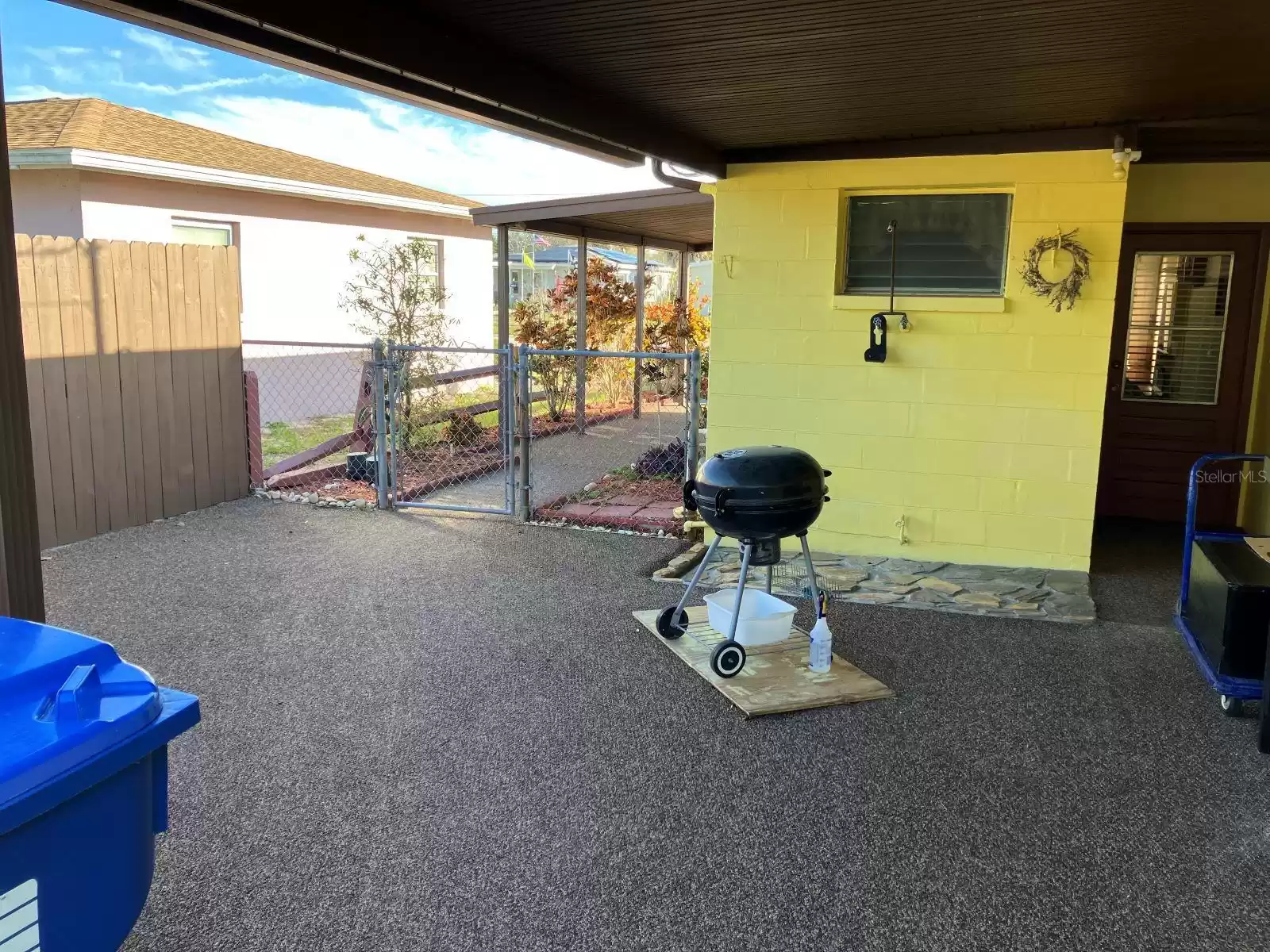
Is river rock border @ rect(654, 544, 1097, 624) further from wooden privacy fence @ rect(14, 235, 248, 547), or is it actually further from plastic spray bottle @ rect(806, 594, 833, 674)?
wooden privacy fence @ rect(14, 235, 248, 547)

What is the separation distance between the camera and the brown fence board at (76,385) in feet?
19.6

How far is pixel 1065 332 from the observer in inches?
216

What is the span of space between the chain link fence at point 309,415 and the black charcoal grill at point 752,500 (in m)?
3.89

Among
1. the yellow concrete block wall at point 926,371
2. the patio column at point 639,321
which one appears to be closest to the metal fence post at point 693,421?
the yellow concrete block wall at point 926,371

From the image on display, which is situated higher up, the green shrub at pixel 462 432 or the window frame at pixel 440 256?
the window frame at pixel 440 256

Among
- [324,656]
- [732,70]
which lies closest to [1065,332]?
[732,70]

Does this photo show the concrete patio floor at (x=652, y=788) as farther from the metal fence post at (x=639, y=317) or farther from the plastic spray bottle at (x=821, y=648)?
the metal fence post at (x=639, y=317)

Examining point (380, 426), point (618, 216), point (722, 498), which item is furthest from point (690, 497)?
point (618, 216)

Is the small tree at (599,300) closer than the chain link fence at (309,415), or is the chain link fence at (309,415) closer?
the chain link fence at (309,415)

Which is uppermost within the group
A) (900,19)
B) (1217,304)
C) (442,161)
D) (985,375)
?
(442,161)

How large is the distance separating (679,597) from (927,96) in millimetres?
2906

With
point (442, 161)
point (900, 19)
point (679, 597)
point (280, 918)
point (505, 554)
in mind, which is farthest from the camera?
point (442, 161)

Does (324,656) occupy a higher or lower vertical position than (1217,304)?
lower

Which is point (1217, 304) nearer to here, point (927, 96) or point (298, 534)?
point (927, 96)
